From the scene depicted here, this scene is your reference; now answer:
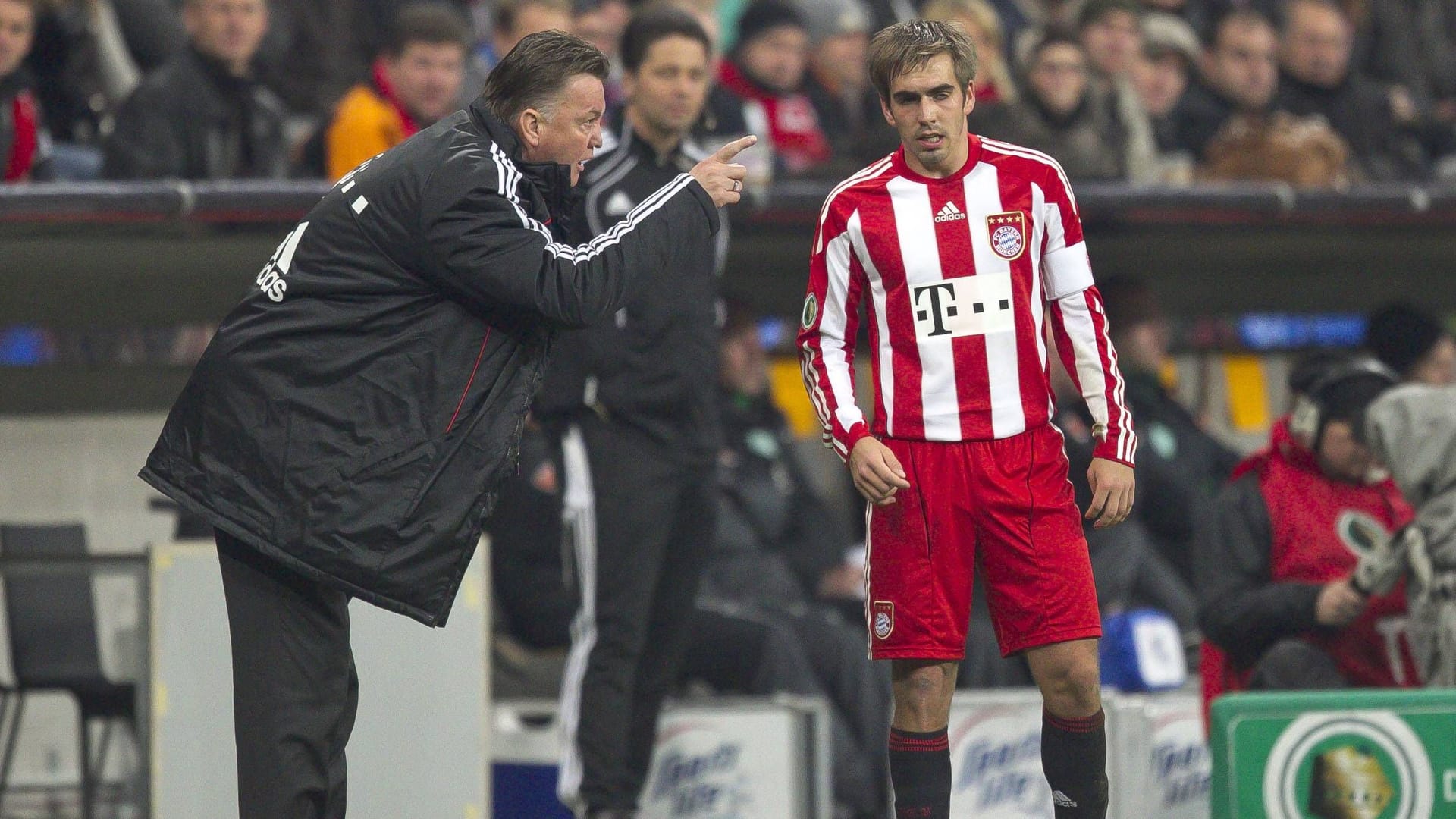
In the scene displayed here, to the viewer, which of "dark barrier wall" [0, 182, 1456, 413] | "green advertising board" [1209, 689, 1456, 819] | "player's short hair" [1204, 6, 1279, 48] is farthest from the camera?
"player's short hair" [1204, 6, 1279, 48]

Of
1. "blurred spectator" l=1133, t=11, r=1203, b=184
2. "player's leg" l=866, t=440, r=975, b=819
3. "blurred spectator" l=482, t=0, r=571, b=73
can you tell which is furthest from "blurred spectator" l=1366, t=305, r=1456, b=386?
"player's leg" l=866, t=440, r=975, b=819

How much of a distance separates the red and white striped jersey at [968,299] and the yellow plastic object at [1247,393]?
15.3 ft

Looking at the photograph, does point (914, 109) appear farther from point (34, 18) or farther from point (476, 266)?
point (34, 18)

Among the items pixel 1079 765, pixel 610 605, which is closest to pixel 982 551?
pixel 1079 765

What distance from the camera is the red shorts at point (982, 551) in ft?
12.8

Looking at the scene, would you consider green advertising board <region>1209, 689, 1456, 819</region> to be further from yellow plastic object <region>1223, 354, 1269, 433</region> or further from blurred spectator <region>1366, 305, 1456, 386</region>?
yellow plastic object <region>1223, 354, 1269, 433</region>

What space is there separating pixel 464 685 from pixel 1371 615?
7.83ft

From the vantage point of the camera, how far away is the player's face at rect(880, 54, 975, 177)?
12.6ft

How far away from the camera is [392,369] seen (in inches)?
148

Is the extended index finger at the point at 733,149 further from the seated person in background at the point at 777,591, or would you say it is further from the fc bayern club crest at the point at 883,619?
the seated person in background at the point at 777,591

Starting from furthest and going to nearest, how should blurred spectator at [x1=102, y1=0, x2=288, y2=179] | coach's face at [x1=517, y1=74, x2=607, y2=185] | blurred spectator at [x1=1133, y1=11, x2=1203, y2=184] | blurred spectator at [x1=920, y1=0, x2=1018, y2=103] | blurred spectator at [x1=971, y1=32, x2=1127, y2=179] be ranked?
blurred spectator at [x1=1133, y1=11, x2=1203, y2=184] → blurred spectator at [x1=920, y1=0, x2=1018, y2=103] → blurred spectator at [x1=971, y1=32, x2=1127, y2=179] → blurred spectator at [x1=102, y1=0, x2=288, y2=179] → coach's face at [x1=517, y1=74, x2=607, y2=185]

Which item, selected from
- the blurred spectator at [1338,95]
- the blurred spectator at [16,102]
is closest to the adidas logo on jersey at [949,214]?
the blurred spectator at [16,102]

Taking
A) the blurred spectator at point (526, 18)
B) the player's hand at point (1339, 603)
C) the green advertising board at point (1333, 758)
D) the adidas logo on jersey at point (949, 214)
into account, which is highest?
the blurred spectator at point (526, 18)

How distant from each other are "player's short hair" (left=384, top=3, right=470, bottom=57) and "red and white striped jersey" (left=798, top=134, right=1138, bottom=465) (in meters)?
2.85
